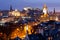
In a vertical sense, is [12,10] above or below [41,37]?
below

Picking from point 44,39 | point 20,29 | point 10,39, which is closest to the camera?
point 44,39

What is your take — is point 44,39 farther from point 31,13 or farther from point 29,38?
point 31,13

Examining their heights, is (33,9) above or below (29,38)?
below

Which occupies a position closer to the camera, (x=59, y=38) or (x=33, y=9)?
(x=59, y=38)

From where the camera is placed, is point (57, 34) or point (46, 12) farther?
point (46, 12)

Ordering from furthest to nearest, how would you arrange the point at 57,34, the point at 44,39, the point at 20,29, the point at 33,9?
the point at 33,9 → the point at 20,29 → the point at 57,34 → the point at 44,39

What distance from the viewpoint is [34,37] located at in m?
20.7

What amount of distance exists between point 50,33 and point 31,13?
1609 inches

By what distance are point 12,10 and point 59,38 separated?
48071mm

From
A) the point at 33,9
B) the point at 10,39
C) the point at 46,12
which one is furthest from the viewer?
the point at 33,9

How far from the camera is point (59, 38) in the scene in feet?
70.6

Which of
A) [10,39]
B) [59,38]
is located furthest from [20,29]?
[59,38]

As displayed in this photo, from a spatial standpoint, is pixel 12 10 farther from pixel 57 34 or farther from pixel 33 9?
pixel 57 34

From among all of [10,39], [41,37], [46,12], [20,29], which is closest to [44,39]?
[41,37]
